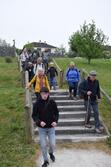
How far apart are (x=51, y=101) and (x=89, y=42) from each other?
3149 centimetres

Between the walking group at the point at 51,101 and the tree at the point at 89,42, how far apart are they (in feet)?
73.0

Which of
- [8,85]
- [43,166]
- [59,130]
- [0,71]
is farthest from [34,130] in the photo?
[0,71]

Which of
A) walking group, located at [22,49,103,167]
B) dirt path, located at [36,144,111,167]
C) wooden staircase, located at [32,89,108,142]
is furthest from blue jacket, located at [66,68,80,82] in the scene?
dirt path, located at [36,144,111,167]

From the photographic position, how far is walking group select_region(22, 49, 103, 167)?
10.4m

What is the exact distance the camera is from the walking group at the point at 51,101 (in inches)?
410

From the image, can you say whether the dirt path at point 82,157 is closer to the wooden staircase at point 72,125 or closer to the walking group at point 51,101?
the walking group at point 51,101

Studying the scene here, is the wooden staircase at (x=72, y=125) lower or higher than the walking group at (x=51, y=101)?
lower

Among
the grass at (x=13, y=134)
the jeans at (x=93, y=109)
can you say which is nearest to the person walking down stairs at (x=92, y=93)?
the jeans at (x=93, y=109)

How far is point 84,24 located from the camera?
42.0 metres

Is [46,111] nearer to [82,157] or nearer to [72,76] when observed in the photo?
[82,157]

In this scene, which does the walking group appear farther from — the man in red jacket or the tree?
the tree

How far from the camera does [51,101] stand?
10.4 m

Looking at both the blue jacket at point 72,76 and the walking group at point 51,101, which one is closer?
the walking group at point 51,101

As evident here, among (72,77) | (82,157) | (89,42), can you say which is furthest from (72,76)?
(89,42)
